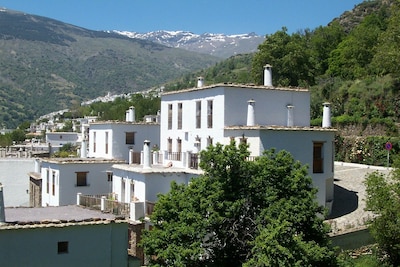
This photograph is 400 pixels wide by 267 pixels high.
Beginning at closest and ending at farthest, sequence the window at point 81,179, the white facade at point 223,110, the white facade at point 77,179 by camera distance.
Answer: the white facade at point 223,110 → the white facade at point 77,179 → the window at point 81,179

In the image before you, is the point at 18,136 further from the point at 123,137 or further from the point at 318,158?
the point at 318,158

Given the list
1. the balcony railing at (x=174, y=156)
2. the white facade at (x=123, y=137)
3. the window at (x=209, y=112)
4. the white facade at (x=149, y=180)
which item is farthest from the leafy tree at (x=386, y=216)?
the white facade at (x=123, y=137)

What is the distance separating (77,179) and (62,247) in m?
13.0

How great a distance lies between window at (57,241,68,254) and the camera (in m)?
18.9

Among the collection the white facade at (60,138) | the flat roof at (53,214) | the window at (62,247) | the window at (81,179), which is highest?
the white facade at (60,138)

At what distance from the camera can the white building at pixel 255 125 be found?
83.6 feet

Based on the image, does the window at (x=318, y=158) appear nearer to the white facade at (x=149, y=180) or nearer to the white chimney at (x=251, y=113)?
the white chimney at (x=251, y=113)

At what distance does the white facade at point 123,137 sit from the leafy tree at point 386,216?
52.1 feet

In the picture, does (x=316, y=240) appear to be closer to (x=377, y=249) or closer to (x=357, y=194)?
(x=377, y=249)

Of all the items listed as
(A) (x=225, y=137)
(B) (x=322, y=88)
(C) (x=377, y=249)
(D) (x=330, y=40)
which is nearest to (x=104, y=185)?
(A) (x=225, y=137)

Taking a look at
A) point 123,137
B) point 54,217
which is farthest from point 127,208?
point 123,137

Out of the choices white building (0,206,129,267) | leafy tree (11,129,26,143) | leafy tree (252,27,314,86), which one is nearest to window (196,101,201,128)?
white building (0,206,129,267)

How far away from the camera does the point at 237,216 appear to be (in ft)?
64.5

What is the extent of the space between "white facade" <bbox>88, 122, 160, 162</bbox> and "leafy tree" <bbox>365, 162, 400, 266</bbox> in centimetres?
1589
